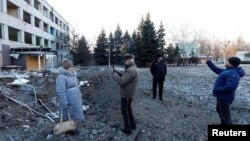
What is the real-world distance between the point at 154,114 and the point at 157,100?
79.3 inches

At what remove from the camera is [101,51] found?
202 ft

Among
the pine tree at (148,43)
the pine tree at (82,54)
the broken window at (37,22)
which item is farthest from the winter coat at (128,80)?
the pine tree at (82,54)

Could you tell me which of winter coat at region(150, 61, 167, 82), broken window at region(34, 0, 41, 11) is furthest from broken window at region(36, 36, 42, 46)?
winter coat at region(150, 61, 167, 82)

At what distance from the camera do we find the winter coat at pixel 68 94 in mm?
5230

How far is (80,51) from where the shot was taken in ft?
210

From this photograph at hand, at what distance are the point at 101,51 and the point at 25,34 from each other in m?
22.6

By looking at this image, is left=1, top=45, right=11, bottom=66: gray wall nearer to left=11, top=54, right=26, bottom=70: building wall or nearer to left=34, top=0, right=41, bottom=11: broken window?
left=11, top=54, right=26, bottom=70: building wall

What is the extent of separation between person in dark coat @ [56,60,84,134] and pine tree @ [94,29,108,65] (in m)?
56.0

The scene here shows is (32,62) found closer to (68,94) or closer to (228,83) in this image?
(68,94)

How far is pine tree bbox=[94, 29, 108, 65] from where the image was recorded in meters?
61.3

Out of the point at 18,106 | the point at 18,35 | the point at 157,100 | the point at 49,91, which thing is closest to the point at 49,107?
the point at 18,106

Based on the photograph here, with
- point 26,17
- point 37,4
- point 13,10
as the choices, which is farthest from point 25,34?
point 37,4

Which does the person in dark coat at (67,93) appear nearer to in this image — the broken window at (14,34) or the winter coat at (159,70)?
the winter coat at (159,70)

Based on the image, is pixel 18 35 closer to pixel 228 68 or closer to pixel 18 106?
pixel 18 106
